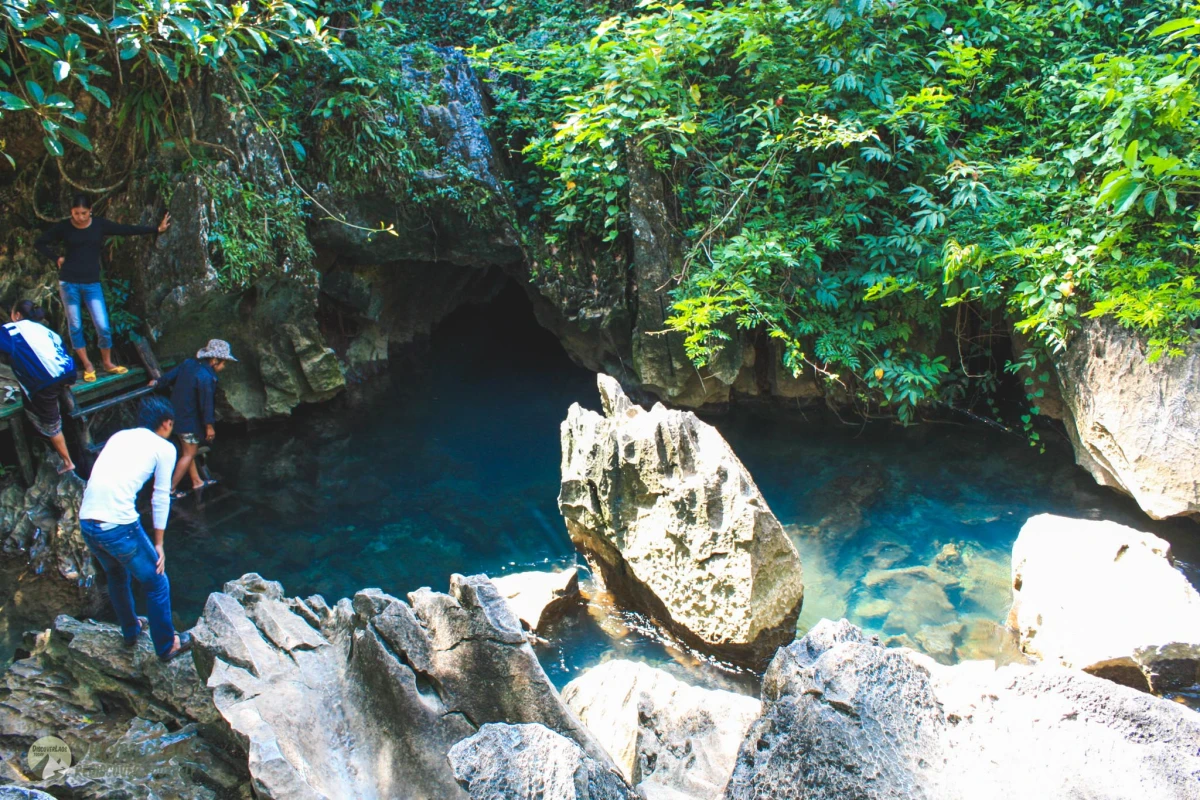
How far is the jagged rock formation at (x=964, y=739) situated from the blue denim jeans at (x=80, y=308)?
7.03 meters

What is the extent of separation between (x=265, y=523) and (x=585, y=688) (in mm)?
4253

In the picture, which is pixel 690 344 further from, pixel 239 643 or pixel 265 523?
pixel 239 643

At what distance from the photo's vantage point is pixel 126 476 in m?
4.13

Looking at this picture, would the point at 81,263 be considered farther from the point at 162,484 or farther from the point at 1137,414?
the point at 1137,414

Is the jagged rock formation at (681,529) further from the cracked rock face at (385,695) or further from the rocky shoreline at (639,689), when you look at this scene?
the cracked rock face at (385,695)

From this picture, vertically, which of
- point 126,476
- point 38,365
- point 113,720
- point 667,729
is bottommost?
point 667,729

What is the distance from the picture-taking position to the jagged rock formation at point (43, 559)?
Result: 586cm

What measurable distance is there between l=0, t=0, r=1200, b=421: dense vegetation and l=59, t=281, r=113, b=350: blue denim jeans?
1.15m

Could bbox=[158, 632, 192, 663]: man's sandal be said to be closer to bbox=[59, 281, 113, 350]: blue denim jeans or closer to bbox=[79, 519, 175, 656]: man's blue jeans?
bbox=[79, 519, 175, 656]: man's blue jeans

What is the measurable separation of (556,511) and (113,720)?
163 inches

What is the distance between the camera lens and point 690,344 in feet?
25.8

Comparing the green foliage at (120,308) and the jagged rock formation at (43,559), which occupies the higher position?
the green foliage at (120,308)
